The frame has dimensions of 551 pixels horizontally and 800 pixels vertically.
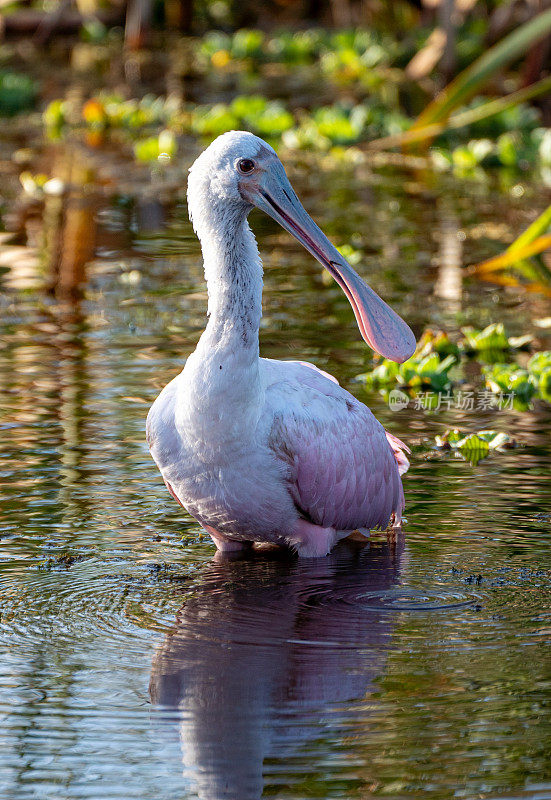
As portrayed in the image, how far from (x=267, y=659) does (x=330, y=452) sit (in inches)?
42.3

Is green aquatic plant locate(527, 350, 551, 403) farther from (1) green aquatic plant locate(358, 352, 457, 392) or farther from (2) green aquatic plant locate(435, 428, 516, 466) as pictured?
(2) green aquatic plant locate(435, 428, 516, 466)

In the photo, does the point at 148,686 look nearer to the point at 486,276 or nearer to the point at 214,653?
the point at 214,653

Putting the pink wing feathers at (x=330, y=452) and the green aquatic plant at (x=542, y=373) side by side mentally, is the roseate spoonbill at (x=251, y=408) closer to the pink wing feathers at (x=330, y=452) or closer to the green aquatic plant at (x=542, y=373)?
the pink wing feathers at (x=330, y=452)

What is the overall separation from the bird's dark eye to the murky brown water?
1484mm

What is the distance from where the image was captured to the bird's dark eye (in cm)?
512

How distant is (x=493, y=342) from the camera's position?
27.4 ft

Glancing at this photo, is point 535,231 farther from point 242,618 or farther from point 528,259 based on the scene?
point 242,618

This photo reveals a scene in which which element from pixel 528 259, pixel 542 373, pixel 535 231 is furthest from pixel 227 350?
pixel 528 259

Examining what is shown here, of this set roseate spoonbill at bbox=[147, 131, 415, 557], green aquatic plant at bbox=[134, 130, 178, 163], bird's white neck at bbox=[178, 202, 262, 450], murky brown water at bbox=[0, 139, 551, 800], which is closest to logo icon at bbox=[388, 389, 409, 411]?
murky brown water at bbox=[0, 139, 551, 800]

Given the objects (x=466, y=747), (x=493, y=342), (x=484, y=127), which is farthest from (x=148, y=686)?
(x=484, y=127)

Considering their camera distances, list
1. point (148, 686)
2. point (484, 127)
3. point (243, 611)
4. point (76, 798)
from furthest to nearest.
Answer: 1. point (484, 127)
2. point (243, 611)
3. point (148, 686)
4. point (76, 798)

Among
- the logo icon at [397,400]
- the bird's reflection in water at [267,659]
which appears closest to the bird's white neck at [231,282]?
the bird's reflection in water at [267,659]

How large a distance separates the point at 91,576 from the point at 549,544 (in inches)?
68.6

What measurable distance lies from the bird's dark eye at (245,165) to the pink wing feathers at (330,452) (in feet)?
2.60
